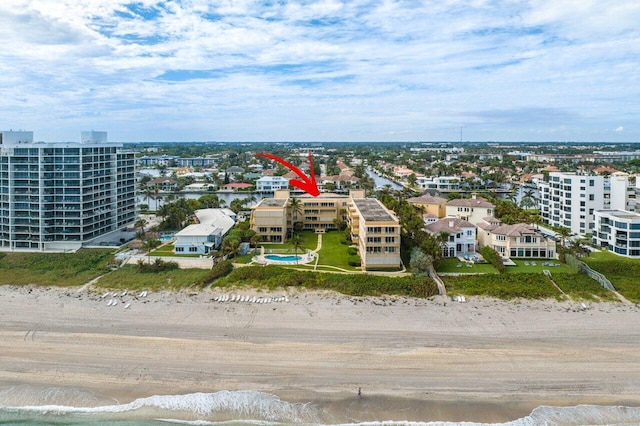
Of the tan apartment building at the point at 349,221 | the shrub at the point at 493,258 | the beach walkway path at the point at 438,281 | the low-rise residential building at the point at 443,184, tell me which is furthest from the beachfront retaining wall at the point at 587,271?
the low-rise residential building at the point at 443,184

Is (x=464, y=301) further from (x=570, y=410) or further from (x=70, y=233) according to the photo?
(x=70, y=233)

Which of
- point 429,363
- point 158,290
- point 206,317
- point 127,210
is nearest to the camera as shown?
point 429,363

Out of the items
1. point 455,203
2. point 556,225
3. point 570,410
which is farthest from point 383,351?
point 556,225

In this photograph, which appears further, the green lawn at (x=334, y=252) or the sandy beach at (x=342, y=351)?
the green lawn at (x=334, y=252)

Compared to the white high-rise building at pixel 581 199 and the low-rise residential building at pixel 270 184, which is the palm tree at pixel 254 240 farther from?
the low-rise residential building at pixel 270 184

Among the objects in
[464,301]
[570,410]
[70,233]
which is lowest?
[570,410]

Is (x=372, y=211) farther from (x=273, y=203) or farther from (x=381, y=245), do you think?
(x=273, y=203)

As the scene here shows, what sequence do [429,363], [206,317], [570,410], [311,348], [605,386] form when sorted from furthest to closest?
1. [206,317]
2. [311,348]
3. [429,363]
4. [605,386]
5. [570,410]
